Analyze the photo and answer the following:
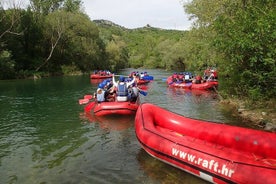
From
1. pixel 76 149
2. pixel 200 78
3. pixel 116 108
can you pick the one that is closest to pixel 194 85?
pixel 200 78

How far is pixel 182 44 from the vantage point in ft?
93.5

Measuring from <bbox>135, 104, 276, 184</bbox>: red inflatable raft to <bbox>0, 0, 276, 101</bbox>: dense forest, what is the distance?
3315 millimetres

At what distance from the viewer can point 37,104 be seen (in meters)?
16.1

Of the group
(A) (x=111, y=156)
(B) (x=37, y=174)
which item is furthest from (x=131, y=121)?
(B) (x=37, y=174)

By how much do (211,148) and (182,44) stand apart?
23372mm

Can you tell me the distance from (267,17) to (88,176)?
7.02 metres

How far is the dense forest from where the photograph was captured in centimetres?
1021

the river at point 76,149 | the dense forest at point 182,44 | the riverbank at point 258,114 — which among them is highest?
the dense forest at point 182,44

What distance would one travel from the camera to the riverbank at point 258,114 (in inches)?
383

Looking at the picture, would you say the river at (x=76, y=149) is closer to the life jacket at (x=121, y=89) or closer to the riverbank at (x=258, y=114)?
the riverbank at (x=258, y=114)

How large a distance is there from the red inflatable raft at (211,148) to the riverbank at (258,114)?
295 centimetres

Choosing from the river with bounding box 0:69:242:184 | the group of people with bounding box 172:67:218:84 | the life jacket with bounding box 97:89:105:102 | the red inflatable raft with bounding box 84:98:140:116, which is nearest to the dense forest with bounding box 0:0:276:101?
the group of people with bounding box 172:67:218:84

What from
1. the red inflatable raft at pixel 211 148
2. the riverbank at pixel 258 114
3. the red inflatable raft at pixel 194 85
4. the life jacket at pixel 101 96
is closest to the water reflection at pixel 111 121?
the life jacket at pixel 101 96

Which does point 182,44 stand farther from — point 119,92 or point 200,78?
point 119,92
